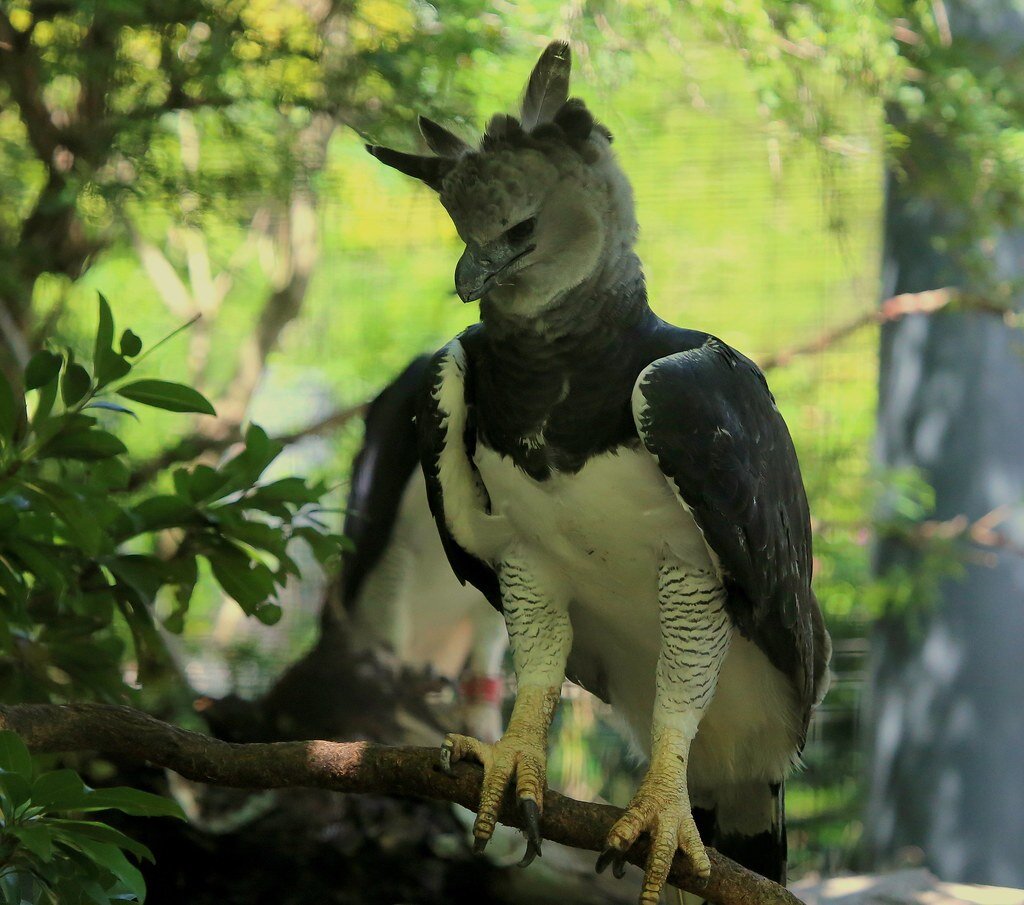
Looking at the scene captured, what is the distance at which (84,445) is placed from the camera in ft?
5.52

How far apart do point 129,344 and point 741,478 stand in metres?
0.89

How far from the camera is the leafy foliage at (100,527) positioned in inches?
65.5

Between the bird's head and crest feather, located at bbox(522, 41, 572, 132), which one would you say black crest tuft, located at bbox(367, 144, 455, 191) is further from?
crest feather, located at bbox(522, 41, 572, 132)

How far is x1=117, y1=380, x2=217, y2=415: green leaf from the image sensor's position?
5.48 ft

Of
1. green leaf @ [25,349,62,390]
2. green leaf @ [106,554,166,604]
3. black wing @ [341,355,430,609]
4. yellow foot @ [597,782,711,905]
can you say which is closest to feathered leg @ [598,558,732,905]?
yellow foot @ [597,782,711,905]

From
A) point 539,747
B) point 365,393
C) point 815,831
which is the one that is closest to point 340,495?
point 365,393

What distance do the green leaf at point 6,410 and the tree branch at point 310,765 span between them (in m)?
0.39

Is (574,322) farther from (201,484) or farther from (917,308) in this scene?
(917,308)

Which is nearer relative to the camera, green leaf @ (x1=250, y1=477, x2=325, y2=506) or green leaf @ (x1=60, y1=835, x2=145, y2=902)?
green leaf @ (x1=60, y1=835, x2=145, y2=902)

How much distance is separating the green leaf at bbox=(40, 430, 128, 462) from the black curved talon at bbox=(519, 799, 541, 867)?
773mm

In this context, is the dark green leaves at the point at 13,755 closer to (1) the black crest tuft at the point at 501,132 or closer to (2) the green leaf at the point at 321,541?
(2) the green leaf at the point at 321,541

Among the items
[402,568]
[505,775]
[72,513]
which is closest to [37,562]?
[72,513]

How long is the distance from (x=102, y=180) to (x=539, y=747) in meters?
1.83

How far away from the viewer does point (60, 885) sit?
1.40 metres
